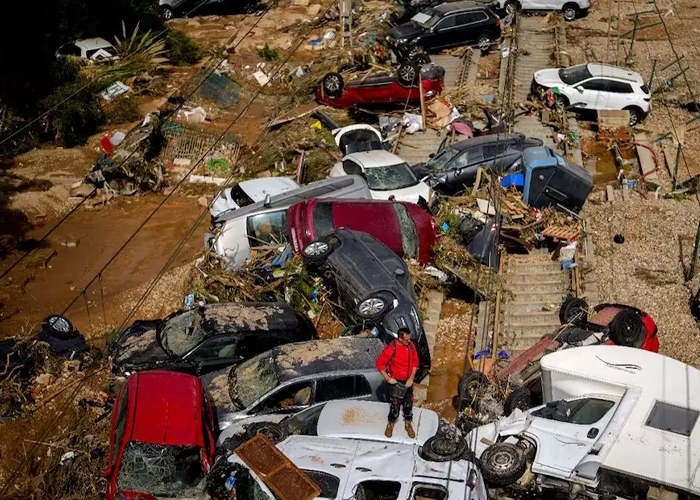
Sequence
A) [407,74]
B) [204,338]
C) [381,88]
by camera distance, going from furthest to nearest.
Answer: [381,88], [407,74], [204,338]

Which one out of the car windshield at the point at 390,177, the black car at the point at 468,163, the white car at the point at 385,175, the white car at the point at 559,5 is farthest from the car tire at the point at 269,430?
the white car at the point at 559,5

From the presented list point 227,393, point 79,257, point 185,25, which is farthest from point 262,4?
point 227,393

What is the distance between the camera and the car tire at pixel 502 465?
8.81m

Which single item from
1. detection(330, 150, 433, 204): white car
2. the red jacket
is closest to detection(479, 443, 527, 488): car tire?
the red jacket

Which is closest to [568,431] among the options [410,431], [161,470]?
[410,431]

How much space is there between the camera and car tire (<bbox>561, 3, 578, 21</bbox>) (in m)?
29.0

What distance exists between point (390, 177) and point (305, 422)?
7.84 meters

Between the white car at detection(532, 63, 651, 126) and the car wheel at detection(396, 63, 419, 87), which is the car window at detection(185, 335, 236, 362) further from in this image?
the white car at detection(532, 63, 651, 126)

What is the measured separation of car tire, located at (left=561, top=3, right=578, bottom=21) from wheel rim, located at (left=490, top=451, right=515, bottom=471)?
77.0 feet

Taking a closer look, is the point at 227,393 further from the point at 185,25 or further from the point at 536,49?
the point at 185,25

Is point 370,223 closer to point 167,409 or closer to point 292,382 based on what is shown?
point 292,382

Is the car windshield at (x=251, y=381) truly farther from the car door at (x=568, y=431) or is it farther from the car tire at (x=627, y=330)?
the car tire at (x=627, y=330)

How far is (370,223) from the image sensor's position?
14.3 m

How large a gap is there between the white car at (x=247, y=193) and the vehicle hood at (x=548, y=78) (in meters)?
9.03
